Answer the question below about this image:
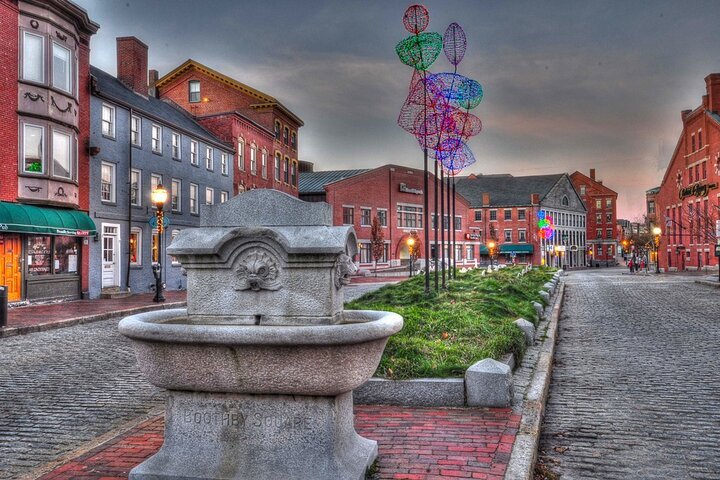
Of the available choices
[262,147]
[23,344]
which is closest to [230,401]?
[23,344]

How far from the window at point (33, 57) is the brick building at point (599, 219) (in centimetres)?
9511

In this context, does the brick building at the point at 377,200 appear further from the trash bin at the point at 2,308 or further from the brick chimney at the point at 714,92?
the trash bin at the point at 2,308

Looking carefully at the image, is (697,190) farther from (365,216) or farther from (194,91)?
(194,91)

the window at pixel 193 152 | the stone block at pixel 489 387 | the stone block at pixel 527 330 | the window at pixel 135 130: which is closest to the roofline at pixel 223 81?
the window at pixel 193 152

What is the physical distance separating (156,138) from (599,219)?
92010 millimetres

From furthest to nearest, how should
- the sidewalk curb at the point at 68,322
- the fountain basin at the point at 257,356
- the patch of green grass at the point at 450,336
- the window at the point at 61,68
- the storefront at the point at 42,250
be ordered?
the window at the point at 61,68 < the storefront at the point at 42,250 < the sidewalk curb at the point at 68,322 < the patch of green grass at the point at 450,336 < the fountain basin at the point at 257,356

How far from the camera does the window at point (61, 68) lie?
21391mm

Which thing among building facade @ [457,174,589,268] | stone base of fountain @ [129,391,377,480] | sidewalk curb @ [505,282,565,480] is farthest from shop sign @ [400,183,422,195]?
stone base of fountain @ [129,391,377,480]

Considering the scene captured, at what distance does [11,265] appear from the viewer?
65.7 feet

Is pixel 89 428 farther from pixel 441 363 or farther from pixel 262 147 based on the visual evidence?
pixel 262 147

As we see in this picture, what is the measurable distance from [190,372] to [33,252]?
1992cm

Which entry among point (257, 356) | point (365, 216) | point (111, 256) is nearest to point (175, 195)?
point (111, 256)

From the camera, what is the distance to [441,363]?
728 cm

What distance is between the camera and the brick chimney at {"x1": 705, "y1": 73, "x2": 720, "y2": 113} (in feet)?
164
